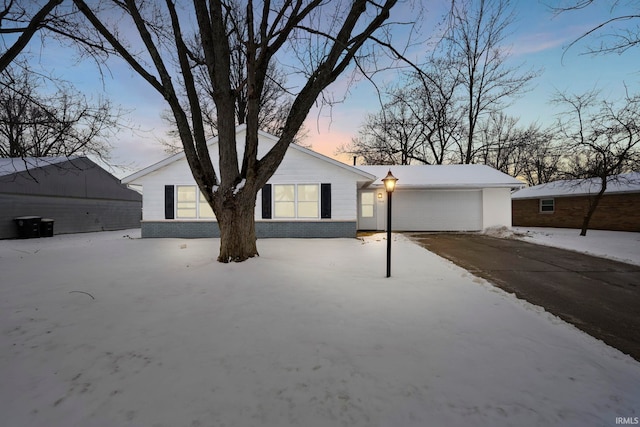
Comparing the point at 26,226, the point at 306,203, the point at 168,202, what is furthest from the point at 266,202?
the point at 26,226

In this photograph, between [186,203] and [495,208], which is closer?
[186,203]

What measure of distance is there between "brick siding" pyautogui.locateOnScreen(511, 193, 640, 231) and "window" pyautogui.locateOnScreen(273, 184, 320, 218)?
57.3 ft

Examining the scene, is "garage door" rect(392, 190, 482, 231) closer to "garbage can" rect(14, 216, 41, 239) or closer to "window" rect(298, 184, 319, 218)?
"window" rect(298, 184, 319, 218)

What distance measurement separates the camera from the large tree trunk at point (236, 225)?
18.9ft

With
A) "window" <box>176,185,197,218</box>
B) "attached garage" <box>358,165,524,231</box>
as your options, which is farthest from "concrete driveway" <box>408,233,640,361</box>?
"window" <box>176,185,197,218</box>

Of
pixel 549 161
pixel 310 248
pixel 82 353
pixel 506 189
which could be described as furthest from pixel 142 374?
pixel 549 161

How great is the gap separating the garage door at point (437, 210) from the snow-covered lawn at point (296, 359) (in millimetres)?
11358

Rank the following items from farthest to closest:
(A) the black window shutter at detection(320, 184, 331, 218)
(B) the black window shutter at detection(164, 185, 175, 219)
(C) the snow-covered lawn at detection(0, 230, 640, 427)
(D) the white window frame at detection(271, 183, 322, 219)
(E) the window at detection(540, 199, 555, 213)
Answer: (E) the window at detection(540, 199, 555, 213), (B) the black window shutter at detection(164, 185, 175, 219), (D) the white window frame at detection(271, 183, 322, 219), (A) the black window shutter at detection(320, 184, 331, 218), (C) the snow-covered lawn at detection(0, 230, 640, 427)

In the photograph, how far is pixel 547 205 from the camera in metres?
19.1

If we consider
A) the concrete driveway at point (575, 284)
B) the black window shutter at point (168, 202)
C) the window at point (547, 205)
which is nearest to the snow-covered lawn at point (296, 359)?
the concrete driveway at point (575, 284)

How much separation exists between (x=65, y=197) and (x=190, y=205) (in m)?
11.2

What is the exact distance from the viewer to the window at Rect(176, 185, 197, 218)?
1186cm

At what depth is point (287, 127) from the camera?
18.7ft

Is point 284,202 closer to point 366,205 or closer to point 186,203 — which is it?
Result: point 186,203
